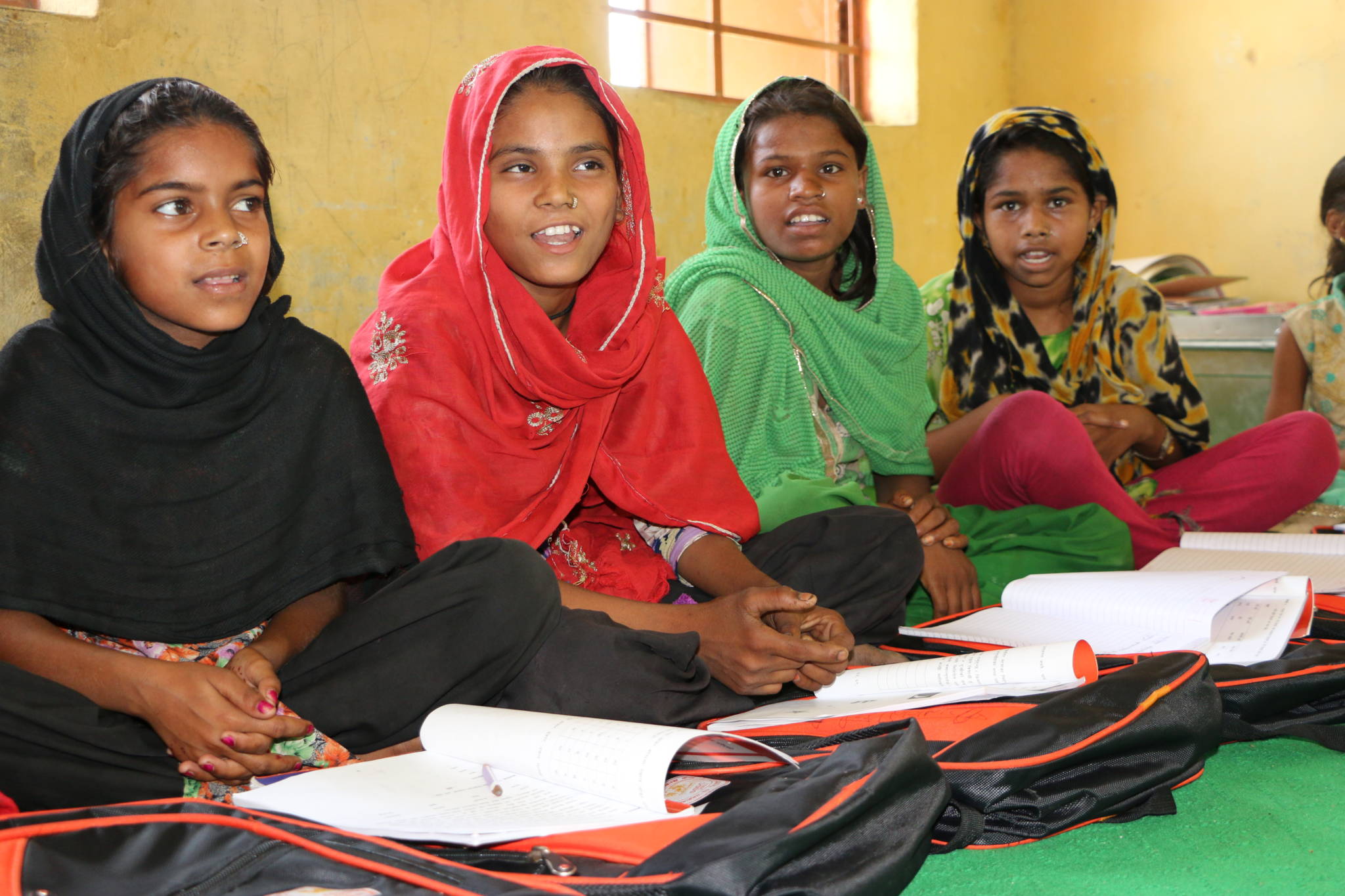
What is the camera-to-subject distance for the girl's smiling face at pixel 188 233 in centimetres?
137

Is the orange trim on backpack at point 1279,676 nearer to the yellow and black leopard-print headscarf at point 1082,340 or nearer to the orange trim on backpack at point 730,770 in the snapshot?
the orange trim on backpack at point 730,770

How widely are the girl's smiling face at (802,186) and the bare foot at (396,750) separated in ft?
4.11

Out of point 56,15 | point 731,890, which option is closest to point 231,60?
point 56,15

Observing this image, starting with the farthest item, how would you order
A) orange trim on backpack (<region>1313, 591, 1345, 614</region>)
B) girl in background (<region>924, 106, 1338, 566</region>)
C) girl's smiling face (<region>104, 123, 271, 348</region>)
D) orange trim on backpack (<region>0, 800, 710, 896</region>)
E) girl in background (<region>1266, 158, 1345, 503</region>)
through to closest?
girl in background (<region>1266, 158, 1345, 503</region>), girl in background (<region>924, 106, 1338, 566</region>), orange trim on backpack (<region>1313, 591, 1345, 614</region>), girl's smiling face (<region>104, 123, 271, 348</region>), orange trim on backpack (<region>0, 800, 710, 896</region>)

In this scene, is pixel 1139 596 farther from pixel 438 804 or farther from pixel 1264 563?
pixel 438 804

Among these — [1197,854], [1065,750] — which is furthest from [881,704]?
[1197,854]

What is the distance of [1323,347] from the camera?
310 cm

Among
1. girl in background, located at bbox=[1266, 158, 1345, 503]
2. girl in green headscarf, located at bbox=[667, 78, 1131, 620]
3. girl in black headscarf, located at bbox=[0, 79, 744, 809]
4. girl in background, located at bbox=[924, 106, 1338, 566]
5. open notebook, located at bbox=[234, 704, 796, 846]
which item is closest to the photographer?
open notebook, located at bbox=[234, 704, 796, 846]

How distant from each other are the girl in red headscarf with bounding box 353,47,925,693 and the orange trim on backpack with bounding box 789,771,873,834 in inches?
17.6

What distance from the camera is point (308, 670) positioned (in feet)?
4.37

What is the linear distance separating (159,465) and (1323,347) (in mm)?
2960

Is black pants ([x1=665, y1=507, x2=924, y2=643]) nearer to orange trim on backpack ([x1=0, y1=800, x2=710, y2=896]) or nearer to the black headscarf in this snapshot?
the black headscarf

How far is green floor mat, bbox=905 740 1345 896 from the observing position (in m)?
1.04

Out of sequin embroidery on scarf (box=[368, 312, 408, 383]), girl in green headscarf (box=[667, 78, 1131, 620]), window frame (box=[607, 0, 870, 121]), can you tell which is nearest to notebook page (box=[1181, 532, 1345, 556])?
girl in green headscarf (box=[667, 78, 1131, 620])
